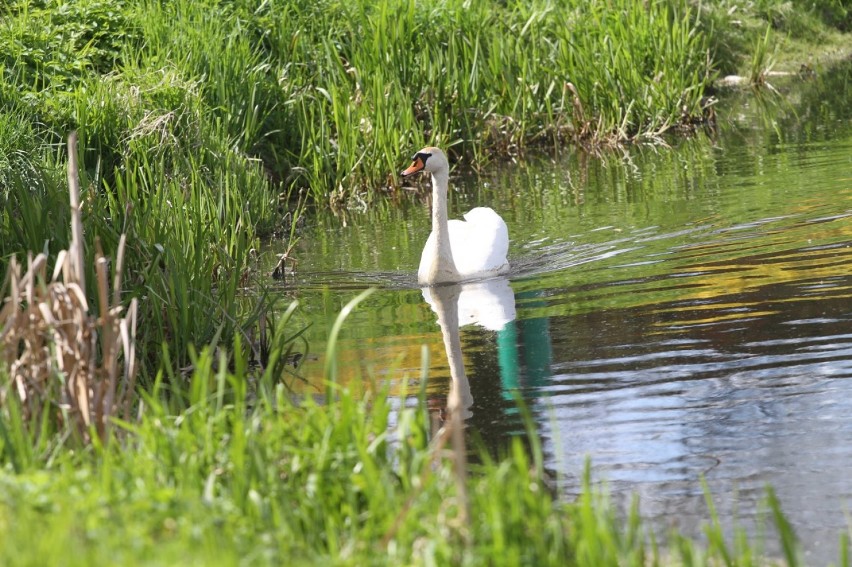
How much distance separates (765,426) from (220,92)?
8188 millimetres

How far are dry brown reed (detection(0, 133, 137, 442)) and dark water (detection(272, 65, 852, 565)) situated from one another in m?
0.97

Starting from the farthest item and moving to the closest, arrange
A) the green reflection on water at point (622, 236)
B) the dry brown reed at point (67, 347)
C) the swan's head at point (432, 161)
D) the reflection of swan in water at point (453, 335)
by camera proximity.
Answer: the swan's head at point (432, 161) → the green reflection on water at point (622, 236) → the reflection of swan in water at point (453, 335) → the dry brown reed at point (67, 347)

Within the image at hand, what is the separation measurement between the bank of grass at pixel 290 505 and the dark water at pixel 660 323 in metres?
0.31

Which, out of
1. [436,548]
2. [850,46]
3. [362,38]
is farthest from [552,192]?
[850,46]

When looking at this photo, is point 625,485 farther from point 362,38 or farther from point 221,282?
point 362,38

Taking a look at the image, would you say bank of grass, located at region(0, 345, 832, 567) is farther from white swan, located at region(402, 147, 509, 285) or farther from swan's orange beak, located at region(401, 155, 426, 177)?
swan's orange beak, located at region(401, 155, 426, 177)

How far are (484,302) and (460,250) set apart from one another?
50.1 inches

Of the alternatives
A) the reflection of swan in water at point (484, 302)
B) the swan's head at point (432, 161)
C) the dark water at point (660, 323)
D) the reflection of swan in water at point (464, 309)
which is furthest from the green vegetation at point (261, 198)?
the swan's head at point (432, 161)

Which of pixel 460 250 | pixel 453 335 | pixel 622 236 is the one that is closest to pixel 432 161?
pixel 460 250

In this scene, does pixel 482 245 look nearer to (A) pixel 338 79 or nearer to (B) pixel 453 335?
(B) pixel 453 335

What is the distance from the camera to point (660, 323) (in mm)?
7426

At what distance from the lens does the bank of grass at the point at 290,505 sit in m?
3.28

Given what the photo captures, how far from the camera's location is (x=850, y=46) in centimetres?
2316

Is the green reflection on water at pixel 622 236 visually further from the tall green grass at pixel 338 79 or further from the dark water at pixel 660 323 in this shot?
the tall green grass at pixel 338 79
